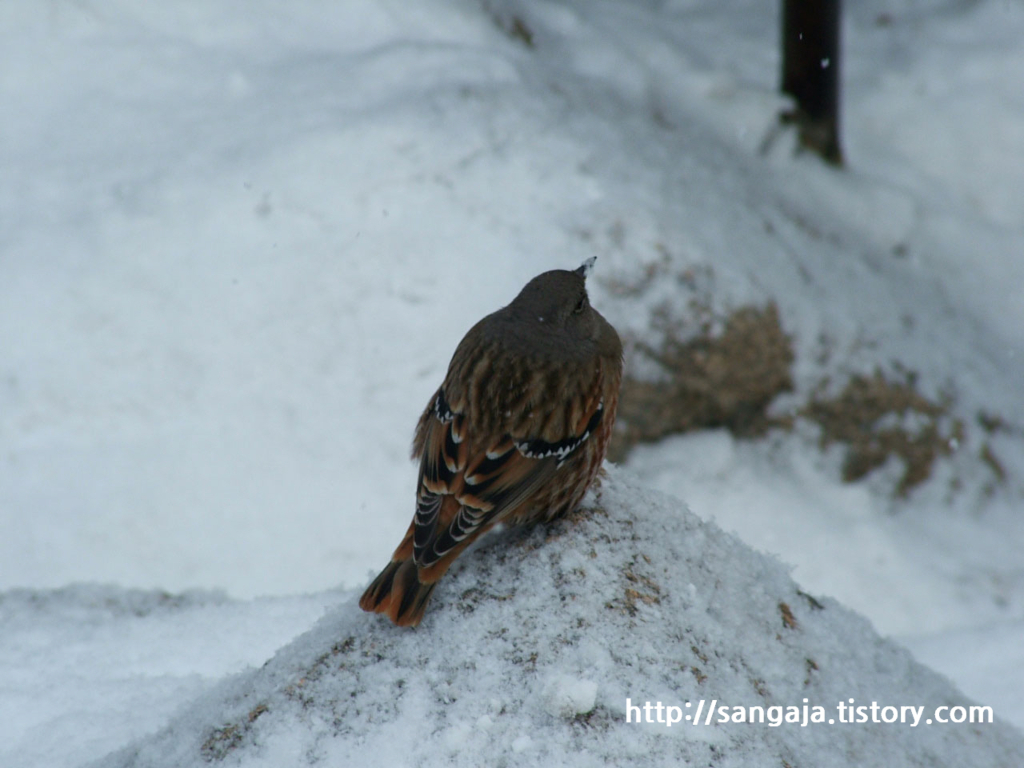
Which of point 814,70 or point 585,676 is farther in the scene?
point 814,70

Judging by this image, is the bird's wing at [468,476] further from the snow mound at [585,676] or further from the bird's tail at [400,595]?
the snow mound at [585,676]

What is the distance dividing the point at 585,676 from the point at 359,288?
3269mm

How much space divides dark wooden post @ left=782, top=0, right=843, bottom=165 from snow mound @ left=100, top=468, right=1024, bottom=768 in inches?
186

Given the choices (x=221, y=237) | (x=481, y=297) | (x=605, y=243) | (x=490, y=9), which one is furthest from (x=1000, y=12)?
(x=221, y=237)

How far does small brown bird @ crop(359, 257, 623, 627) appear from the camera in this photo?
2.74 metres

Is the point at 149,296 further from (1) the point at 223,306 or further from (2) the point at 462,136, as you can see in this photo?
(2) the point at 462,136

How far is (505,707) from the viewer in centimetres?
236

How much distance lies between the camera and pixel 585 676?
2.41 m

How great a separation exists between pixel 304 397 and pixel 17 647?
201 cm

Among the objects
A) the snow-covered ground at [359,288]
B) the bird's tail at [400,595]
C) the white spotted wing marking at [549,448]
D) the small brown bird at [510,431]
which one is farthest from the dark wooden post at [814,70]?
the bird's tail at [400,595]

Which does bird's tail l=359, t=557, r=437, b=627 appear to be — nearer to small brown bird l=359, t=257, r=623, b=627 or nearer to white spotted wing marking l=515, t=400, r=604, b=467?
small brown bird l=359, t=257, r=623, b=627

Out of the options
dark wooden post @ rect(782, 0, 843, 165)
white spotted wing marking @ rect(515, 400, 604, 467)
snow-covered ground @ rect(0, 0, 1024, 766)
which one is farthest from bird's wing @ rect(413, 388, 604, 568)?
dark wooden post @ rect(782, 0, 843, 165)

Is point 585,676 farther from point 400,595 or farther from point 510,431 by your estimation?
point 510,431

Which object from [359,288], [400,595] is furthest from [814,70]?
[400,595]
